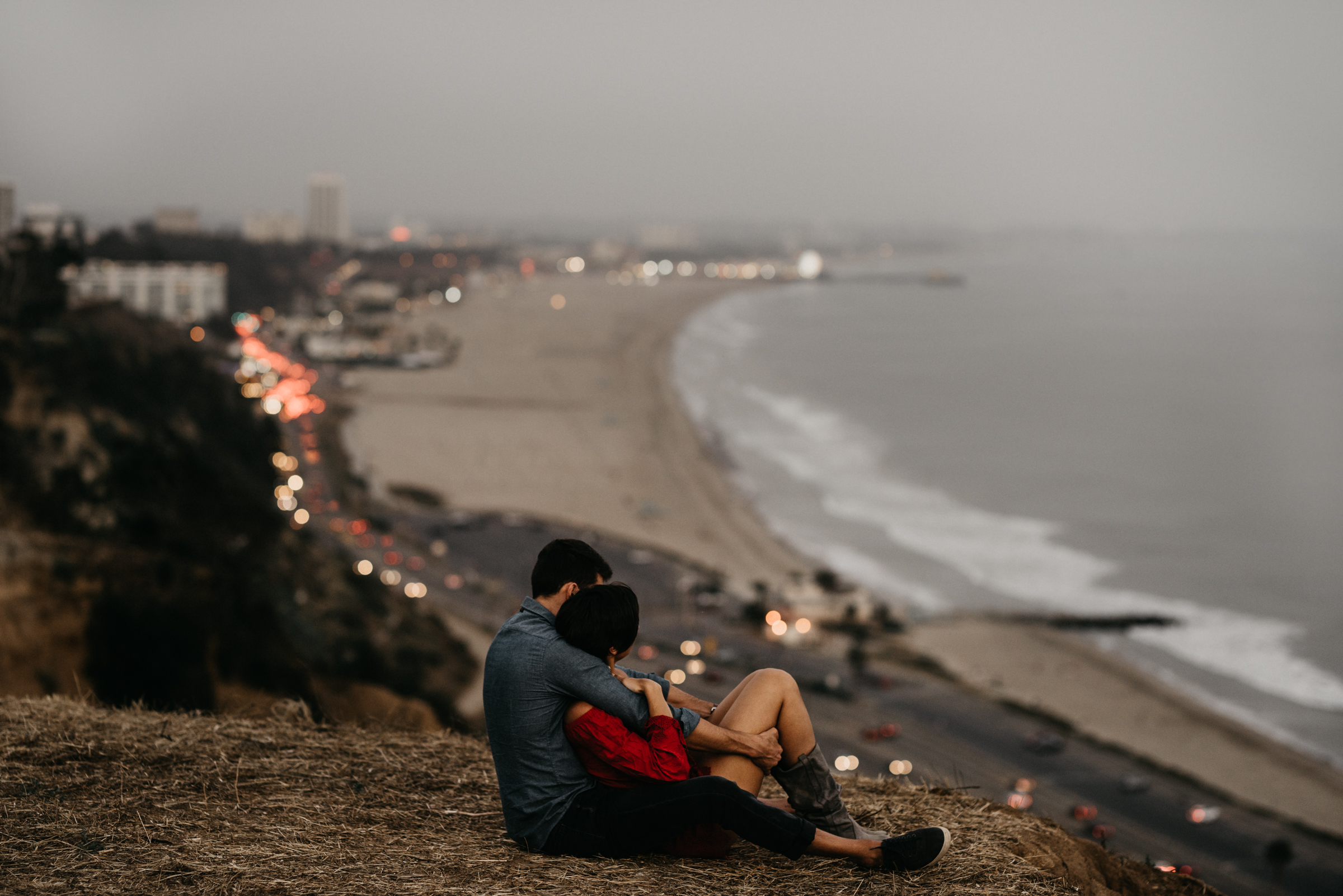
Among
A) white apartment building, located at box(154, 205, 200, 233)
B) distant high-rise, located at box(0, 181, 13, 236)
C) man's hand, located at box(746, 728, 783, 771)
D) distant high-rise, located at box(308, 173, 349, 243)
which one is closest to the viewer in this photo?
man's hand, located at box(746, 728, 783, 771)

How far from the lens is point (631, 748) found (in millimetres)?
3322

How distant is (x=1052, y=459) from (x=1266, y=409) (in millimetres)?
19099

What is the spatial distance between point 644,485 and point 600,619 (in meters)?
29.8

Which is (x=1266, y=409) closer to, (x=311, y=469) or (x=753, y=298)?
(x=311, y=469)

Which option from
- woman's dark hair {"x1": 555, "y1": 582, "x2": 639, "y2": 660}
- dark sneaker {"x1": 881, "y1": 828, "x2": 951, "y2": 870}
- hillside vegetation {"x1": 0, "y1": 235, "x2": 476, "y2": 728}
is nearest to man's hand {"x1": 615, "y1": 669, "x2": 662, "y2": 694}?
woman's dark hair {"x1": 555, "y1": 582, "x2": 639, "y2": 660}

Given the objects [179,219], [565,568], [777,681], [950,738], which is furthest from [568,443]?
[179,219]

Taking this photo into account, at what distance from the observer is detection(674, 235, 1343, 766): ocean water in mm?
22688

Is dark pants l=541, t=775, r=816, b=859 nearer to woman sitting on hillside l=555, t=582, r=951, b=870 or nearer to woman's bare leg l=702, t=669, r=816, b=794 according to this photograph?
woman sitting on hillside l=555, t=582, r=951, b=870

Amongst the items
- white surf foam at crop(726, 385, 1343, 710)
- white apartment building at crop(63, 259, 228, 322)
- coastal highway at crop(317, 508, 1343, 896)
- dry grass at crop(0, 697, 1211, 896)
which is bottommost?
coastal highway at crop(317, 508, 1343, 896)

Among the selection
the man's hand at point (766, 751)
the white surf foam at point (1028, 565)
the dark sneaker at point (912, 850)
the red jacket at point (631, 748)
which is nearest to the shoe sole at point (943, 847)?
the dark sneaker at point (912, 850)

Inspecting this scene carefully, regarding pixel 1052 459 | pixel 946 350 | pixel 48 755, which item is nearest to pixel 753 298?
pixel 946 350

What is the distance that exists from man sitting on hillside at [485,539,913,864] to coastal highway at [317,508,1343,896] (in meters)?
6.37

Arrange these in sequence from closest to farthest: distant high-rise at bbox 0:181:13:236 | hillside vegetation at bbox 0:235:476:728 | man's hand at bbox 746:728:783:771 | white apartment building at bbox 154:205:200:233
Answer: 1. man's hand at bbox 746:728:783:771
2. hillside vegetation at bbox 0:235:476:728
3. distant high-rise at bbox 0:181:13:236
4. white apartment building at bbox 154:205:200:233

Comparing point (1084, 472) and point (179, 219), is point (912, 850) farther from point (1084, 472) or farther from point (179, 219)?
point (179, 219)
